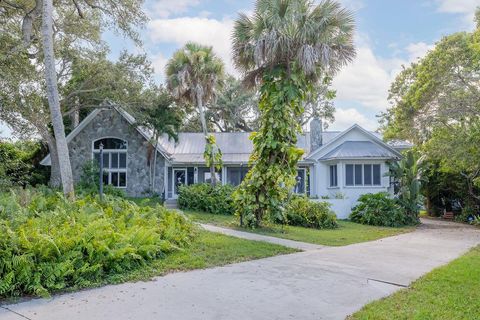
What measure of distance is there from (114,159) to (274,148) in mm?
13922

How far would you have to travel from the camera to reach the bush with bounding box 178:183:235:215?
59.4 ft

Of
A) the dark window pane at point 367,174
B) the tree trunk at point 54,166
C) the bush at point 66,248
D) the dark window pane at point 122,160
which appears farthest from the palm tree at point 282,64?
the dark window pane at point 122,160

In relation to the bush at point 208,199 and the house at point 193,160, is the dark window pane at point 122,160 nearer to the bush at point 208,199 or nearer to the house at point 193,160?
the house at point 193,160

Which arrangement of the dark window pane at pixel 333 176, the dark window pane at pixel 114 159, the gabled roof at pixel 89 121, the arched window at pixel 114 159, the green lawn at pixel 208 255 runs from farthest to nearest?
1. the dark window pane at pixel 114 159
2. the arched window at pixel 114 159
3. the gabled roof at pixel 89 121
4. the dark window pane at pixel 333 176
5. the green lawn at pixel 208 255

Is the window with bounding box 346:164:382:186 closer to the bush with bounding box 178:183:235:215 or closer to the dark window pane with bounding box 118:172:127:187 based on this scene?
the bush with bounding box 178:183:235:215

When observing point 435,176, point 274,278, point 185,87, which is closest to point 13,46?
point 185,87

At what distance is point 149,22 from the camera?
18.0 m

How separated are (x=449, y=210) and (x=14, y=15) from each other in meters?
24.1

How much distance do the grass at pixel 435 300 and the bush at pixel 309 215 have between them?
8093 millimetres

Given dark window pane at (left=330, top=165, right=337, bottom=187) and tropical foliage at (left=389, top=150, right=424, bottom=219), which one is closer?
tropical foliage at (left=389, top=150, right=424, bottom=219)

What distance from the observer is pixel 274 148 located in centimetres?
1250

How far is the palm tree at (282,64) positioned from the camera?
1228cm

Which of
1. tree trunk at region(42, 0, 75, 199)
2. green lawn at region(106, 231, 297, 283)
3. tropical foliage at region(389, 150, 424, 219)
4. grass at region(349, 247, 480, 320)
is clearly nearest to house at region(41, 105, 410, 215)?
tropical foliage at region(389, 150, 424, 219)

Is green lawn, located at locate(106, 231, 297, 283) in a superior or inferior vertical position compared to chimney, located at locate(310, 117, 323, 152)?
inferior
